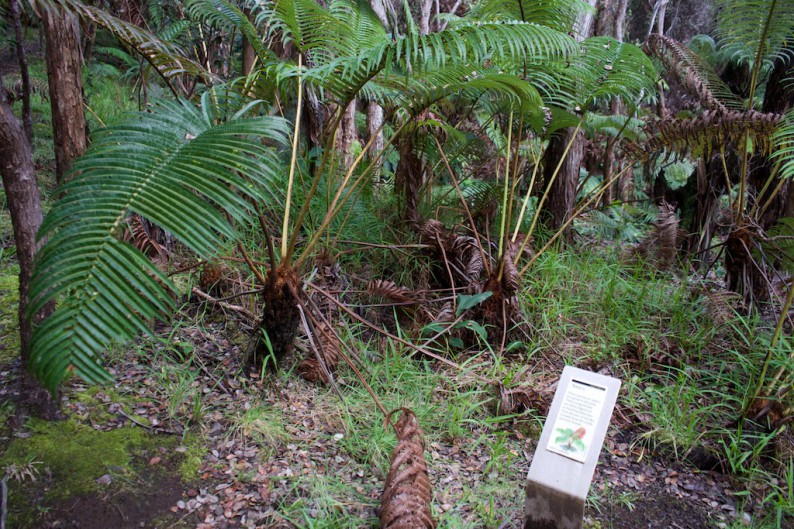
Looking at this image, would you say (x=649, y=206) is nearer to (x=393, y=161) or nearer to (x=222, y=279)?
(x=393, y=161)

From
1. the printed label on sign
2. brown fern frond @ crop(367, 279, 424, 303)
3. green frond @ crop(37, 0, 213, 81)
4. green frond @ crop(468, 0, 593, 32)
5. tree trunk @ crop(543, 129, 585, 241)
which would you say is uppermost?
green frond @ crop(468, 0, 593, 32)

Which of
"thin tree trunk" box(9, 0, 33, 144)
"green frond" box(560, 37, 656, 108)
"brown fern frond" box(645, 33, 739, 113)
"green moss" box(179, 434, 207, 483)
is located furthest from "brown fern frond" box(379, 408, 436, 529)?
"brown fern frond" box(645, 33, 739, 113)

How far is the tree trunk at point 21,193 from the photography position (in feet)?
5.19

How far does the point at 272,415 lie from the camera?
2027 mm

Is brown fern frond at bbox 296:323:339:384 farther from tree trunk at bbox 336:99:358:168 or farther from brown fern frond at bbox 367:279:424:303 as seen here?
tree trunk at bbox 336:99:358:168

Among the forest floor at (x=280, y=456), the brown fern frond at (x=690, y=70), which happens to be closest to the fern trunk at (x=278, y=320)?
the forest floor at (x=280, y=456)

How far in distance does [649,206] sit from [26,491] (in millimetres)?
5458

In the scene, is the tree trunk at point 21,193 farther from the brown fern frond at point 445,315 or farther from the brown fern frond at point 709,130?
the brown fern frond at point 709,130

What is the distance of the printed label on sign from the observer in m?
1.35

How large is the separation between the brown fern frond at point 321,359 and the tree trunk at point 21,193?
3.21 feet

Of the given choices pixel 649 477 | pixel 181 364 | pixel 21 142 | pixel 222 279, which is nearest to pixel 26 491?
pixel 181 364

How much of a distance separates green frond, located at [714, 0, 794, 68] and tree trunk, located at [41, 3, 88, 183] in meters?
3.05

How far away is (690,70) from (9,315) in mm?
3771

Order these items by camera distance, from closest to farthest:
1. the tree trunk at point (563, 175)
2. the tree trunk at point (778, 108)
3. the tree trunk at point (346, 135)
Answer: the tree trunk at point (778, 108) → the tree trunk at point (563, 175) → the tree trunk at point (346, 135)
